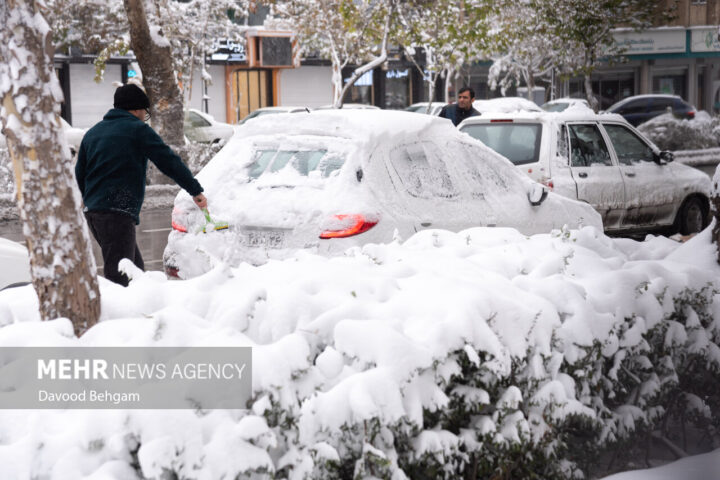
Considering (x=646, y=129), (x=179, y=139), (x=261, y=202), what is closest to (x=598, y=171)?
(x=261, y=202)

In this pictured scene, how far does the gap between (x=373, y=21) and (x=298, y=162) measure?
1539 cm

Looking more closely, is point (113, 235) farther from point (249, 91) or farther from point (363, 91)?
point (363, 91)

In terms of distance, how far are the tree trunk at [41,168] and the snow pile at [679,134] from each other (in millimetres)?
25204

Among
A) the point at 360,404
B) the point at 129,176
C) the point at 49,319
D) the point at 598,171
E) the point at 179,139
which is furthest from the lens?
the point at 179,139

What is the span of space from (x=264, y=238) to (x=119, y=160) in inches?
41.7

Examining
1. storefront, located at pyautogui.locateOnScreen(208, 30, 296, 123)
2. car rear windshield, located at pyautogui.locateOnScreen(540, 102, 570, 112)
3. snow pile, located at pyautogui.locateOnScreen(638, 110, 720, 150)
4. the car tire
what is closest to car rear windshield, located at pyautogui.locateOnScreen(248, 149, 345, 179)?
the car tire

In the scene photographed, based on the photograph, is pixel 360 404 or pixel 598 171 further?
pixel 598 171

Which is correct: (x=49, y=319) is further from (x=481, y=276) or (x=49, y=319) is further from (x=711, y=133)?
(x=711, y=133)

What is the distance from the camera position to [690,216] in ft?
38.8

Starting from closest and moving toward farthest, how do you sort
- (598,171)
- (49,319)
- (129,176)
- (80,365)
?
(80,365) → (49,319) → (129,176) → (598,171)

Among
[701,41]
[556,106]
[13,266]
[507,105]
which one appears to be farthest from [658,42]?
[13,266]

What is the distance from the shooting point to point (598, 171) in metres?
10.8

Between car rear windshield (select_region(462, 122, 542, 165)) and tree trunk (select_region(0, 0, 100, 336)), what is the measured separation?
7.25m

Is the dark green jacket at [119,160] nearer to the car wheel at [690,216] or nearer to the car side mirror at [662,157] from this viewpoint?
the car side mirror at [662,157]
